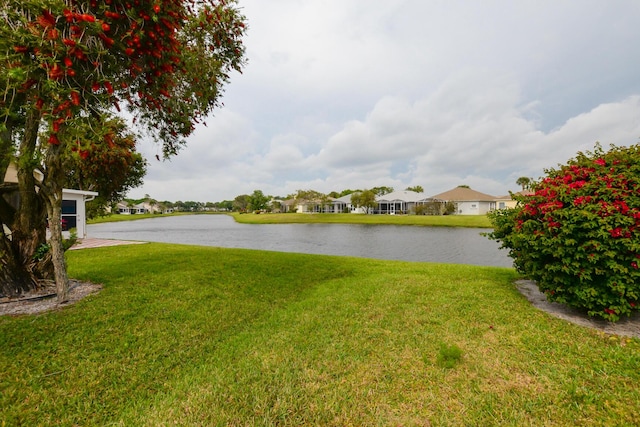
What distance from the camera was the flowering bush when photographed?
361 centimetres

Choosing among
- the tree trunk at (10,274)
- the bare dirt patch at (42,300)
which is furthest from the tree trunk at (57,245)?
the tree trunk at (10,274)

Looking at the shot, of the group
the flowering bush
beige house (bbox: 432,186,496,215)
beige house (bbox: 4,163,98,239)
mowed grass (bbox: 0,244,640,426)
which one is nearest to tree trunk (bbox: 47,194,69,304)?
mowed grass (bbox: 0,244,640,426)

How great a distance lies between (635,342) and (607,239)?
4.16 feet

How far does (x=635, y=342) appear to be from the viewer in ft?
11.3

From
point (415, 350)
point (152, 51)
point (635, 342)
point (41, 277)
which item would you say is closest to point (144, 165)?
point (41, 277)

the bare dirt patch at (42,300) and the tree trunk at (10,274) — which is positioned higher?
the tree trunk at (10,274)

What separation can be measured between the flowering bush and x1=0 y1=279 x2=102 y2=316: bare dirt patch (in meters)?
7.54

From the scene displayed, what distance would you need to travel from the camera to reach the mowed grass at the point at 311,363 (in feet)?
8.02

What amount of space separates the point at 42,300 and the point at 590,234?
8.49 m

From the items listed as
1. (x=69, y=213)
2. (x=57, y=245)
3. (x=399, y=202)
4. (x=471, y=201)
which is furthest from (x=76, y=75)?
(x=471, y=201)

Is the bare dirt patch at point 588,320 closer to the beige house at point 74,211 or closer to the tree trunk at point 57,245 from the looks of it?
the tree trunk at point 57,245

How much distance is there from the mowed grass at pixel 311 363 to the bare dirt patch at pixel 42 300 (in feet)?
1.10

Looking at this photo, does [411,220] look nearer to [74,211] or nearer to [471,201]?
[471,201]

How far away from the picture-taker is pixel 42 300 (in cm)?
481
